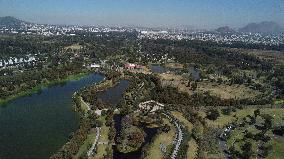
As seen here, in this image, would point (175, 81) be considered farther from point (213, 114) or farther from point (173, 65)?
point (213, 114)

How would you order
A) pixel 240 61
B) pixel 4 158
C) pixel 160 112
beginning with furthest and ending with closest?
pixel 240 61 → pixel 160 112 → pixel 4 158

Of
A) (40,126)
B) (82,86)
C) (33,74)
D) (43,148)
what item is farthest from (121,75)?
(43,148)

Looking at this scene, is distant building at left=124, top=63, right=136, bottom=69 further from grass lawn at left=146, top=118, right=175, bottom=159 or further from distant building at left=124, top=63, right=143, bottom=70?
grass lawn at left=146, top=118, right=175, bottom=159

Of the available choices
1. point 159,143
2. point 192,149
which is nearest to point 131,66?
point 159,143

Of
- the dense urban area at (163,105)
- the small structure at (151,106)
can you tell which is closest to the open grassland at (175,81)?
the dense urban area at (163,105)

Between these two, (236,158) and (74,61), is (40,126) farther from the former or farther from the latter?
(74,61)

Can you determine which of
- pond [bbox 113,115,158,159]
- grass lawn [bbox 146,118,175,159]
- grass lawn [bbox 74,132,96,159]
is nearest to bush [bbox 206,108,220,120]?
grass lawn [bbox 146,118,175,159]
